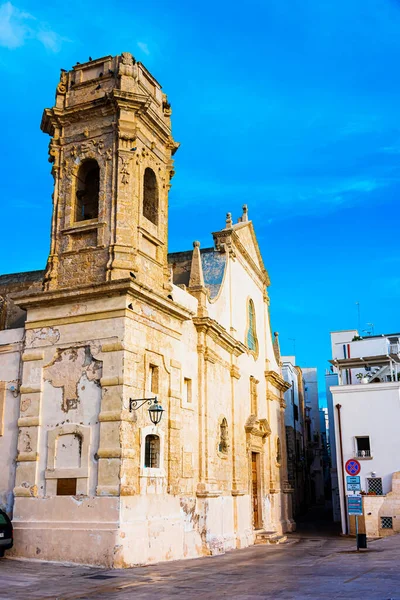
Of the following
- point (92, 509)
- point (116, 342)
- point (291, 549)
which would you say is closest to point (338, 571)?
point (92, 509)

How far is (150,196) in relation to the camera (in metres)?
18.3

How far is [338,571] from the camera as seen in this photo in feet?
40.4

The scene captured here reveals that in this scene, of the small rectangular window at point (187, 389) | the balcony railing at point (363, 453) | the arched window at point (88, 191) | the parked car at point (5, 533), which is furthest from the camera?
the balcony railing at point (363, 453)

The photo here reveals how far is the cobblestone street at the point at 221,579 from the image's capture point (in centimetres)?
985

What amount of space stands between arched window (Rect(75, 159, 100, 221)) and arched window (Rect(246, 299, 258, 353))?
10.4 meters

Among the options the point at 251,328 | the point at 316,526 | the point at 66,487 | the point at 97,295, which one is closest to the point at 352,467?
the point at 66,487

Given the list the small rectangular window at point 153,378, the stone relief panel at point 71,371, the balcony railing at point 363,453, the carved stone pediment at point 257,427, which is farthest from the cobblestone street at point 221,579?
the balcony railing at point 363,453

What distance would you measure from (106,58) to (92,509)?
38.9ft

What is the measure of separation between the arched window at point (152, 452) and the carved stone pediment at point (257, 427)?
8349mm

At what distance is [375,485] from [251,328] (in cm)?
801

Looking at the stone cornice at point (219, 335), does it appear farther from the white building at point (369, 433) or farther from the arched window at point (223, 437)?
the white building at point (369, 433)

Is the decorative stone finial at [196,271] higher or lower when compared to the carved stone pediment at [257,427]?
higher

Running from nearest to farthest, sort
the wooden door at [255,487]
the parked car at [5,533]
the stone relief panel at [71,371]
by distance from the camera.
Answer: the parked car at [5,533] < the stone relief panel at [71,371] < the wooden door at [255,487]

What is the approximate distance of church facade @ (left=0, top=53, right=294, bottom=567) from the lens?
14266 mm
